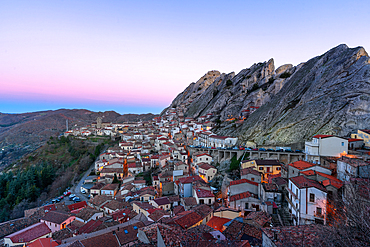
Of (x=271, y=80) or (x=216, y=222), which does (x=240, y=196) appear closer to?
(x=216, y=222)

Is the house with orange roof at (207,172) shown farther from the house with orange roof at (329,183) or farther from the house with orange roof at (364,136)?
the house with orange roof at (364,136)

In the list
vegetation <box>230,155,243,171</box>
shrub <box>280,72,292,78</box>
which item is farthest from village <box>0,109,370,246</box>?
shrub <box>280,72,292,78</box>

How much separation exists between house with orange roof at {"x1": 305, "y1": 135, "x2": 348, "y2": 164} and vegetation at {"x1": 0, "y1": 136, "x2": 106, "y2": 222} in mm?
43336

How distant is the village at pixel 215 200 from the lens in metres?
10.9

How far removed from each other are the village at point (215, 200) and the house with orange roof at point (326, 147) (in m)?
0.09

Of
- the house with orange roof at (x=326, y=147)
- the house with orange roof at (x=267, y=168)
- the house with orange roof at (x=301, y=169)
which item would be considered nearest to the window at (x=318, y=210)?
the house with orange roof at (x=301, y=169)

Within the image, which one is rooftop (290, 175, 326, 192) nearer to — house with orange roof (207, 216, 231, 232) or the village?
the village

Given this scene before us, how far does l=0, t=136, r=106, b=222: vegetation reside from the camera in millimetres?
Answer: 38422

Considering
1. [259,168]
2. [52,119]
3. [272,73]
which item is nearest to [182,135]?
[259,168]

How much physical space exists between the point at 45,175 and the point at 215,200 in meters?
43.1

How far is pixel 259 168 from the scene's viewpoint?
25312 millimetres

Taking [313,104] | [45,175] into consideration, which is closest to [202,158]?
[313,104]

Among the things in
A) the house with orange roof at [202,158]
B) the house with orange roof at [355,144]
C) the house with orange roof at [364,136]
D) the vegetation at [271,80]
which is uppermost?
the vegetation at [271,80]

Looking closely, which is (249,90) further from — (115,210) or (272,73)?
(115,210)
